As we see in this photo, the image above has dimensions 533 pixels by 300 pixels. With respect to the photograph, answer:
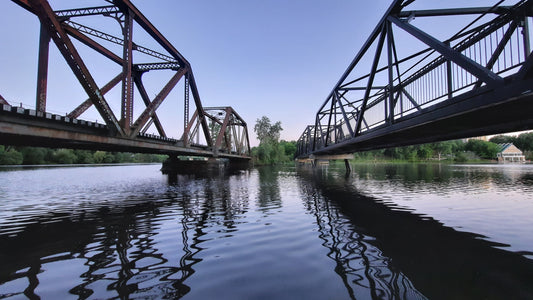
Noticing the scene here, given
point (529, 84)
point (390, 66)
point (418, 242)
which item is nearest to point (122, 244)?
point (418, 242)

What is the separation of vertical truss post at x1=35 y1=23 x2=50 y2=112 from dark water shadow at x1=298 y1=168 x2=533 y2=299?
18.4m

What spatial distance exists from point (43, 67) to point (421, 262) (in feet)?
71.7

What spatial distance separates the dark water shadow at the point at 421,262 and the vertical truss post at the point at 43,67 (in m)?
18.4

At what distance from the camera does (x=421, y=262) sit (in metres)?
4.28

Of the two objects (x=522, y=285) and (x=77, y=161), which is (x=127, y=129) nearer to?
(x=522, y=285)

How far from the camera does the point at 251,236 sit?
600cm

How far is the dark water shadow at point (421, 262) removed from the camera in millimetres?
3283

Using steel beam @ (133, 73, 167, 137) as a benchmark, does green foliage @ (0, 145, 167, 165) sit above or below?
below

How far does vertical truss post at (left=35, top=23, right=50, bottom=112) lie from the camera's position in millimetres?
14516

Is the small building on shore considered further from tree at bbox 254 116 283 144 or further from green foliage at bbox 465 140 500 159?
tree at bbox 254 116 283 144

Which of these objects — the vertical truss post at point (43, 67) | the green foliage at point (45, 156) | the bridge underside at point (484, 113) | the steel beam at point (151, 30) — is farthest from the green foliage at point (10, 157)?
the bridge underside at point (484, 113)

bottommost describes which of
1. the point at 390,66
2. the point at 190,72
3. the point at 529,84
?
the point at 529,84

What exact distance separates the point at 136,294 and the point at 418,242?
5.89 meters

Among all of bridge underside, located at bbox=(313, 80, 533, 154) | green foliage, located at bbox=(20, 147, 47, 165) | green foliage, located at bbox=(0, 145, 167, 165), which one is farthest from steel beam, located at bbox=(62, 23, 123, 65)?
green foliage, located at bbox=(20, 147, 47, 165)
